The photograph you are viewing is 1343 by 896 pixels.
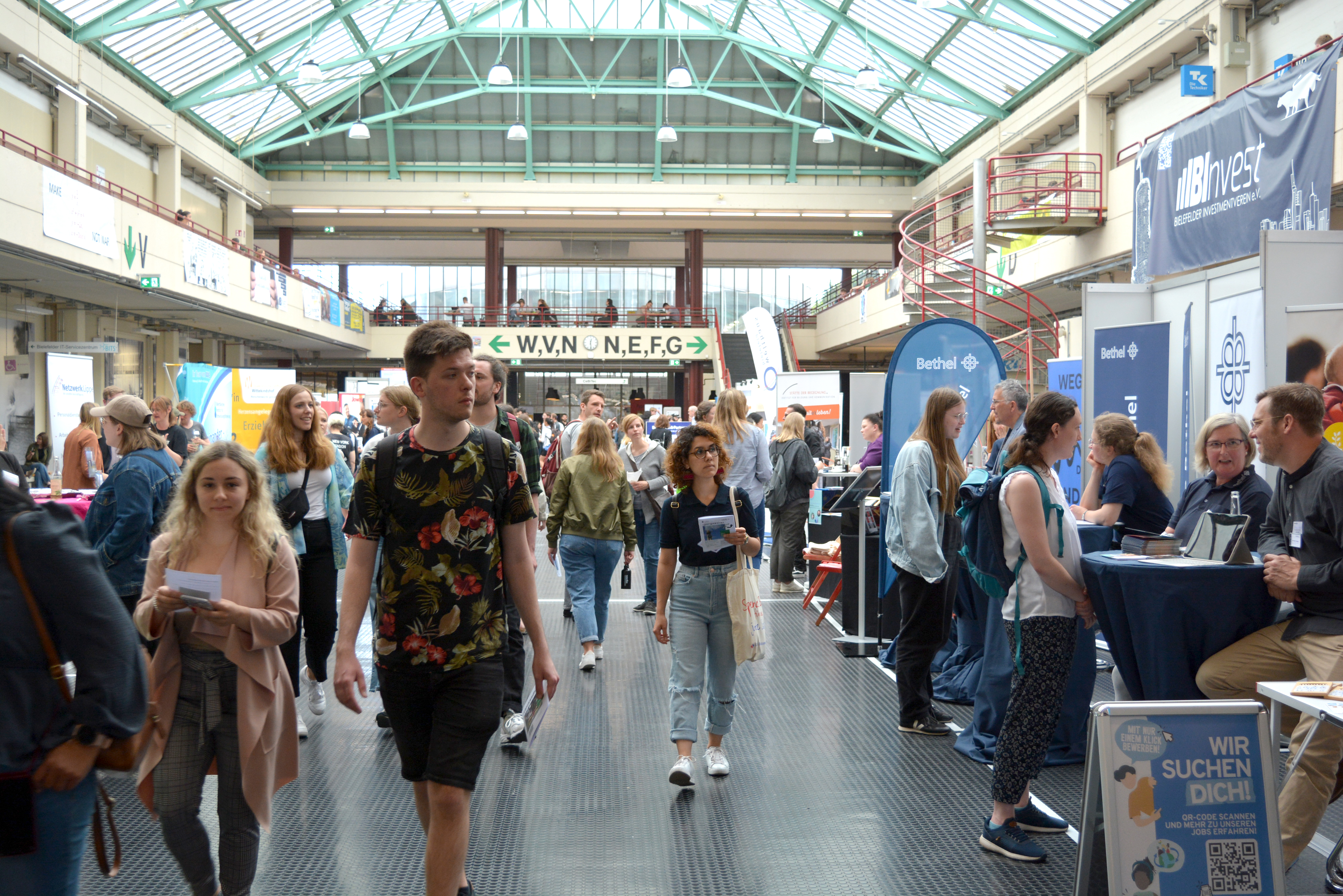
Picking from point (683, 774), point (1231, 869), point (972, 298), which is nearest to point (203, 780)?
point (683, 774)

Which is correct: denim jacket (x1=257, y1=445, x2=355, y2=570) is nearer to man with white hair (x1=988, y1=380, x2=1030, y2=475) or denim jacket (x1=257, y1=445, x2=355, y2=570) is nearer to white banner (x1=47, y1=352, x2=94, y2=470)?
man with white hair (x1=988, y1=380, x2=1030, y2=475)

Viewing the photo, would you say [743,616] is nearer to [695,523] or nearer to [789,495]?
[695,523]

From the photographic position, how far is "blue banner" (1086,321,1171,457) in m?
7.14

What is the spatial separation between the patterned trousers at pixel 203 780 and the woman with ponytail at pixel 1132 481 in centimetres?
411

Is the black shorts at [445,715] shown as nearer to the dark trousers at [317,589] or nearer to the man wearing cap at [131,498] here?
the man wearing cap at [131,498]

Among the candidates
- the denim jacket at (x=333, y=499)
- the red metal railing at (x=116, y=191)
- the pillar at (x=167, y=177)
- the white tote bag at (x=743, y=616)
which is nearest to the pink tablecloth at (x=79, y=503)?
the denim jacket at (x=333, y=499)

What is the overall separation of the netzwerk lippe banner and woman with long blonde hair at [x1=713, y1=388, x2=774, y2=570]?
3959 mm

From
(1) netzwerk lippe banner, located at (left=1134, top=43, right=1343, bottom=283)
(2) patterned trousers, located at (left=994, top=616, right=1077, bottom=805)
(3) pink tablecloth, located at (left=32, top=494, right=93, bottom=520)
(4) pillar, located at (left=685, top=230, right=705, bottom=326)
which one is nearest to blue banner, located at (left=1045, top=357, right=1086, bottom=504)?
(1) netzwerk lippe banner, located at (left=1134, top=43, right=1343, bottom=283)

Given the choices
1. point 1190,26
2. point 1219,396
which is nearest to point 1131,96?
point 1190,26

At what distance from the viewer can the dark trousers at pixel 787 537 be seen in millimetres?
8984

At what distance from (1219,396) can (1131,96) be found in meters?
13.1

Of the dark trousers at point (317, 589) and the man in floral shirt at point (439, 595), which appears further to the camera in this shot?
Answer: the dark trousers at point (317, 589)

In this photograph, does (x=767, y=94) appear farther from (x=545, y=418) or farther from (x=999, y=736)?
(x=999, y=736)

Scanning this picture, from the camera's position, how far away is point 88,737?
5.56ft
